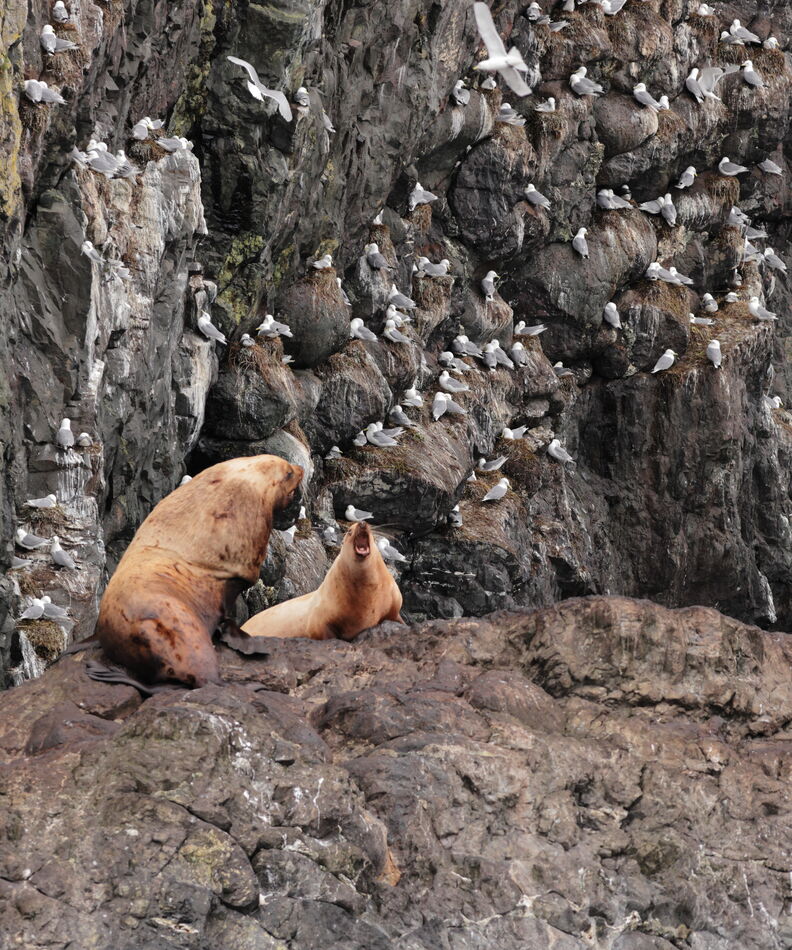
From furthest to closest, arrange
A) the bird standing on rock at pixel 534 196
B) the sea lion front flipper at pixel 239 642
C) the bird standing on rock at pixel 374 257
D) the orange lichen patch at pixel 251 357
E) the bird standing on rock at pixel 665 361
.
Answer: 1. the bird standing on rock at pixel 665 361
2. the bird standing on rock at pixel 534 196
3. the bird standing on rock at pixel 374 257
4. the orange lichen patch at pixel 251 357
5. the sea lion front flipper at pixel 239 642

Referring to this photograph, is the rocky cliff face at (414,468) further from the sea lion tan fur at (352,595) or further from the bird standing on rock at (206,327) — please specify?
the sea lion tan fur at (352,595)

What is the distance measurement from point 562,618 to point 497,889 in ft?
5.54

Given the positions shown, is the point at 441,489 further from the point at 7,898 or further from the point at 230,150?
the point at 7,898

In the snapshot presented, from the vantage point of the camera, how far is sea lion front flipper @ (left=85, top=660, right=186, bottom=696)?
16.8 ft

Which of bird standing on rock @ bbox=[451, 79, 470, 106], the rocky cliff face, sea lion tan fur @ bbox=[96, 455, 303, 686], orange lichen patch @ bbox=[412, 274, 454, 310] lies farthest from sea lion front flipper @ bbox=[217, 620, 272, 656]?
orange lichen patch @ bbox=[412, 274, 454, 310]

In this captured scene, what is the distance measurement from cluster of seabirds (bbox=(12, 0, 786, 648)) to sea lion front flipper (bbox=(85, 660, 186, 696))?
5.26 m

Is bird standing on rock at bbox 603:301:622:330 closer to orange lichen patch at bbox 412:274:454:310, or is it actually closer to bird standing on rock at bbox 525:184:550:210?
bird standing on rock at bbox 525:184:550:210

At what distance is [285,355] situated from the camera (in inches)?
709

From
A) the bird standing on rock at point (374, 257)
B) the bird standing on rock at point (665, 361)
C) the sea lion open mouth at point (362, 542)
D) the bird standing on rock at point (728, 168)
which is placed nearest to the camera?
the sea lion open mouth at point (362, 542)

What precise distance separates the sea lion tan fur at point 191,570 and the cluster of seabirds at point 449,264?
4.16m

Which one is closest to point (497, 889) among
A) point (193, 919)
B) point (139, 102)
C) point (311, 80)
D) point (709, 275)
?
point (193, 919)

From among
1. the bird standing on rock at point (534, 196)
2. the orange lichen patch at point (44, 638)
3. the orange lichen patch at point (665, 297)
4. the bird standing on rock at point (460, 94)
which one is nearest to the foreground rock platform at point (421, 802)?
the orange lichen patch at point (44, 638)

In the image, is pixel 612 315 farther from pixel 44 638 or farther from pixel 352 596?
pixel 352 596

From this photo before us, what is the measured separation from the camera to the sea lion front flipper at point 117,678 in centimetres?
512
